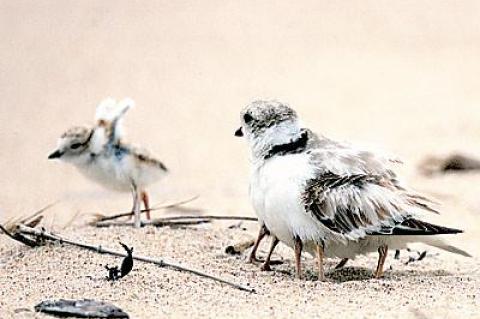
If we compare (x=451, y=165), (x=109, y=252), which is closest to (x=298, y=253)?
(x=109, y=252)

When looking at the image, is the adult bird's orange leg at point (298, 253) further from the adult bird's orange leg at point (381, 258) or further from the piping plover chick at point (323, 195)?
the adult bird's orange leg at point (381, 258)

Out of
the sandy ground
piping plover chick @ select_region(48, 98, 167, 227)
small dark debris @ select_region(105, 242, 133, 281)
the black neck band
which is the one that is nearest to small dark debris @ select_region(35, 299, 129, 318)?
the sandy ground

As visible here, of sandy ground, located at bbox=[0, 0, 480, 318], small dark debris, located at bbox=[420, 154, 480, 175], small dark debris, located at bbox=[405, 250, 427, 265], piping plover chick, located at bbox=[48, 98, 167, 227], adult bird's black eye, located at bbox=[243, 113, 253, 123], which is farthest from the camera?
small dark debris, located at bbox=[420, 154, 480, 175]

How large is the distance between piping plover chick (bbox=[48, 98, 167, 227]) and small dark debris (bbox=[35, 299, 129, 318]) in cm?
217

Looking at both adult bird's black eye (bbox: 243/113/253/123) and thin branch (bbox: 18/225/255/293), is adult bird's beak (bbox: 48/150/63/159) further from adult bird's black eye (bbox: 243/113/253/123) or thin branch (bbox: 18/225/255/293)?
adult bird's black eye (bbox: 243/113/253/123)

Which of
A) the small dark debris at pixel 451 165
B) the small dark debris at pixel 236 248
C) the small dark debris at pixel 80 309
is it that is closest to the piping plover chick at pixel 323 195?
the small dark debris at pixel 236 248

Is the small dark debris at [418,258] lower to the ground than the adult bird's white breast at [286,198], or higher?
lower

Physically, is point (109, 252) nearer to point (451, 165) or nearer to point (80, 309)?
point (80, 309)

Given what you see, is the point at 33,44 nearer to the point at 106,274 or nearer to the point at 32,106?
the point at 32,106

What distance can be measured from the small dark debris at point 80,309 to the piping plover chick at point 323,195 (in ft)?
2.72

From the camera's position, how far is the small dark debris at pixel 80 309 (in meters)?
3.68

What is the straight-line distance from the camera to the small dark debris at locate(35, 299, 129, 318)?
3.68 metres

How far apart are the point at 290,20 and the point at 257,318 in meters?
8.87

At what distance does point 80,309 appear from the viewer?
3.71m
